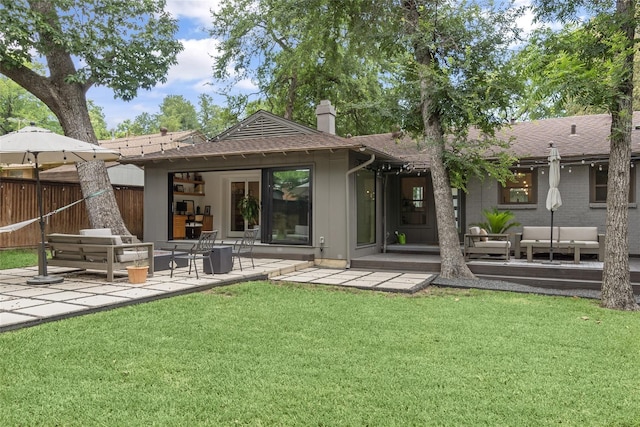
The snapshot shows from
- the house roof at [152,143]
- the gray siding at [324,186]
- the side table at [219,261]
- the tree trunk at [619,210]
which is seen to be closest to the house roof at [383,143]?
the gray siding at [324,186]

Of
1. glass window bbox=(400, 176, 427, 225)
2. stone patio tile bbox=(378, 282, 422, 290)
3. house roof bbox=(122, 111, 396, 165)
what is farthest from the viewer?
glass window bbox=(400, 176, 427, 225)

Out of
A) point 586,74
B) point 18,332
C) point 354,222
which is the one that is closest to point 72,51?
point 354,222

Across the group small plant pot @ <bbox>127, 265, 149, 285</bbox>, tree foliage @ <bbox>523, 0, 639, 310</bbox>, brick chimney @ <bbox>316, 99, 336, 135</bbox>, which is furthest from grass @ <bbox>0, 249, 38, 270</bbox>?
tree foliage @ <bbox>523, 0, 639, 310</bbox>

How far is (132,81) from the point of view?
38.4 feet

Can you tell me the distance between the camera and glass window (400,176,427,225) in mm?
12633

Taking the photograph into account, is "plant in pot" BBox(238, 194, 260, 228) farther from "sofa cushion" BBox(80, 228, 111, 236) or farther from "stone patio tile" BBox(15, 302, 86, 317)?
"stone patio tile" BBox(15, 302, 86, 317)

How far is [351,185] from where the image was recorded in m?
9.79

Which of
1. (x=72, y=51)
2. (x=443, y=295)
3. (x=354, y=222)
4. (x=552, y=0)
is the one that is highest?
(x=72, y=51)

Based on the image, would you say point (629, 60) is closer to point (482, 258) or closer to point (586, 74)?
point (586, 74)

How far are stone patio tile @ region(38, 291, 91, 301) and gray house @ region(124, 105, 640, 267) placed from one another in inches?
196

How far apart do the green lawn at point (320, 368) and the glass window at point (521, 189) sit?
5.91 metres

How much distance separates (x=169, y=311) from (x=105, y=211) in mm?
6838

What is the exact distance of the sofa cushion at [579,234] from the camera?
949cm

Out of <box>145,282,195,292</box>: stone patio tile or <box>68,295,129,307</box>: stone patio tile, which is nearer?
<box>68,295,129,307</box>: stone patio tile
